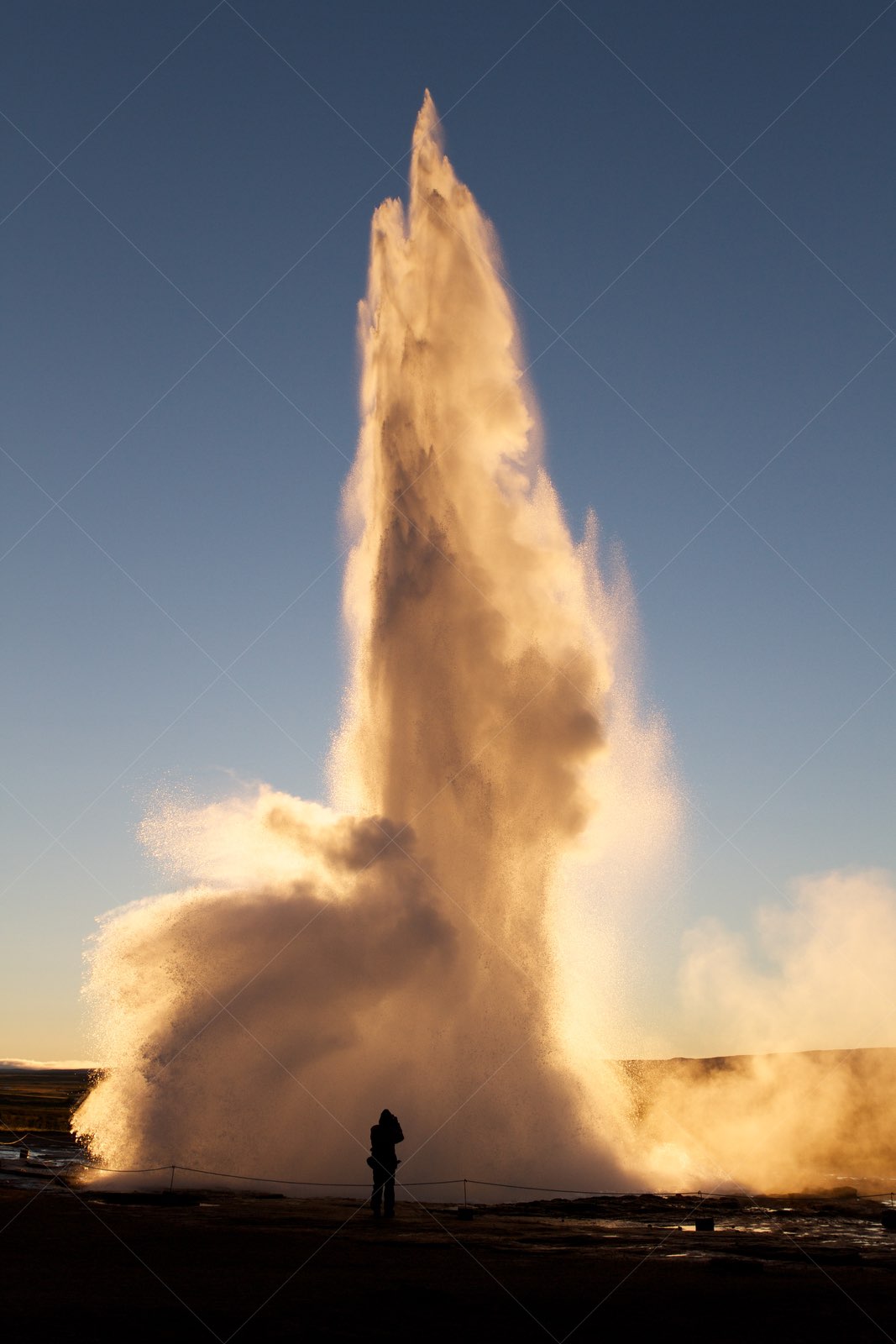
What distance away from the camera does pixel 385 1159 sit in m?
17.6

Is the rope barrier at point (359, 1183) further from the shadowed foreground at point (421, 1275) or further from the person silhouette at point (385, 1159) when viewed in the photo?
the person silhouette at point (385, 1159)

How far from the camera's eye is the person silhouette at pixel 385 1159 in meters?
17.2

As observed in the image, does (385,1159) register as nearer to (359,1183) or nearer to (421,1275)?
(421,1275)

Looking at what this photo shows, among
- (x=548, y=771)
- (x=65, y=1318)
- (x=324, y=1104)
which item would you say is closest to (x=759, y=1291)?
(x=65, y=1318)

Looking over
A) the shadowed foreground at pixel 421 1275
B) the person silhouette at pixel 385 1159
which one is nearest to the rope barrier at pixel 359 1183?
the shadowed foreground at pixel 421 1275

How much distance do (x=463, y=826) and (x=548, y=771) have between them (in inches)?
129

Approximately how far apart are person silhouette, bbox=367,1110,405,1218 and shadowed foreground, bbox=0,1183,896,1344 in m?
0.44

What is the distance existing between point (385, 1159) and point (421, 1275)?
22.0ft

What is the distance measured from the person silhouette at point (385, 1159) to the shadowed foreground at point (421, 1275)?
444 mm

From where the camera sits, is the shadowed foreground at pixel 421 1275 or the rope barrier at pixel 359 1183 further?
the rope barrier at pixel 359 1183

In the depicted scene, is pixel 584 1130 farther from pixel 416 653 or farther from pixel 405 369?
pixel 405 369

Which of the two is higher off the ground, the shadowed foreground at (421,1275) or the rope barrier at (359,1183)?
the shadowed foreground at (421,1275)

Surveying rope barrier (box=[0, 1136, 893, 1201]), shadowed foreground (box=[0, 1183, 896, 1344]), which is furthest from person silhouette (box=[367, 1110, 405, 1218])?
rope barrier (box=[0, 1136, 893, 1201])

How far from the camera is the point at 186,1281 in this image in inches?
413
